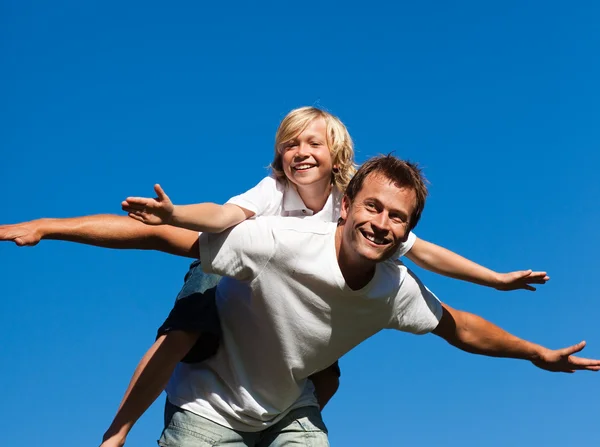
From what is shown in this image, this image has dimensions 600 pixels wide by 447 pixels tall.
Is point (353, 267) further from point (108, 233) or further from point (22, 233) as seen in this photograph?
point (22, 233)

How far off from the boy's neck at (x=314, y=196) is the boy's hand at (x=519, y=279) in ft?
5.27

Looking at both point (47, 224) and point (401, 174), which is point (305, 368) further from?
point (47, 224)

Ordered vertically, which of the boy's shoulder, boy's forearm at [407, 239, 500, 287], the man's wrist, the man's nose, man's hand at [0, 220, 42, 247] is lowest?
man's hand at [0, 220, 42, 247]

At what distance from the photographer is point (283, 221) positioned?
5.66m

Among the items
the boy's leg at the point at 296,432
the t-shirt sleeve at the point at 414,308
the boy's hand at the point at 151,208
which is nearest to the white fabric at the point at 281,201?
the t-shirt sleeve at the point at 414,308

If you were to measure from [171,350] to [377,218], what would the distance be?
5.27 feet

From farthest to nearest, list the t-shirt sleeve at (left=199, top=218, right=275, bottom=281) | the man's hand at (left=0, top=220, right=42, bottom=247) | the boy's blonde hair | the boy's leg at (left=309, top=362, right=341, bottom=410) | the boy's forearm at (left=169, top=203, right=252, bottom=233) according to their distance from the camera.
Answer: the boy's blonde hair < the boy's leg at (left=309, top=362, right=341, bottom=410) < the t-shirt sleeve at (left=199, top=218, right=275, bottom=281) < the boy's forearm at (left=169, top=203, right=252, bottom=233) < the man's hand at (left=0, top=220, right=42, bottom=247)

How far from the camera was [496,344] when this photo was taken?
22.6 ft

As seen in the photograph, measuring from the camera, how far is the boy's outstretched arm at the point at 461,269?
648cm

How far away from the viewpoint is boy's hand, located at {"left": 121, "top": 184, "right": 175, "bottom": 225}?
4941 mm

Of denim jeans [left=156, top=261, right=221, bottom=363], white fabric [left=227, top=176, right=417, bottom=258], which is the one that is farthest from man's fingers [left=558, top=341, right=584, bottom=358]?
denim jeans [left=156, top=261, right=221, bottom=363]

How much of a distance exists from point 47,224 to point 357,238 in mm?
1886

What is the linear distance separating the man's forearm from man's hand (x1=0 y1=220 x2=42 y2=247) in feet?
9.96

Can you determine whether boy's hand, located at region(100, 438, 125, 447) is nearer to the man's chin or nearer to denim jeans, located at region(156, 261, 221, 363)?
denim jeans, located at region(156, 261, 221, 363)
